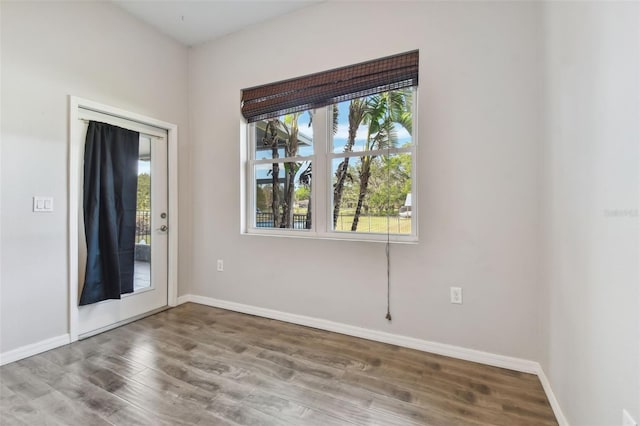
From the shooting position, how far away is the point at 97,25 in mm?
2596

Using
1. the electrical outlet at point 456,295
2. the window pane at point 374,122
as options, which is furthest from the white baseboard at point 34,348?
the electrical outlet at point 456,295

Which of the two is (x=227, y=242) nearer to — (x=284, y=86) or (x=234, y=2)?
(x=284, y=86)

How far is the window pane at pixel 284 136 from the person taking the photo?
2.96 m

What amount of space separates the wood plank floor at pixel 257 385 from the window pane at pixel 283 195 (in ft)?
3.69

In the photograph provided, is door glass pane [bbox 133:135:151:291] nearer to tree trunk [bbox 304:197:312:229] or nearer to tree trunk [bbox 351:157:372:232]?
tree trunk [bbox 304:197:312:229]

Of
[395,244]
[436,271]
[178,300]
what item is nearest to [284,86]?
[395,244]

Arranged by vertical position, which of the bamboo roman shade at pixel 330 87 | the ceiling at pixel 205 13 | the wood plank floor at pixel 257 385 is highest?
the ceiling at pixel 205 13

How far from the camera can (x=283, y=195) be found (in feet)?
10.2

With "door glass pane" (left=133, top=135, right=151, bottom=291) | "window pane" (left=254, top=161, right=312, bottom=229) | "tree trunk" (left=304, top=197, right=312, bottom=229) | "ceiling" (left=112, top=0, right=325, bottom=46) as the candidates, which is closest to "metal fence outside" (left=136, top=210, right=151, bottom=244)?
"door glass pane" (left=133, top=135, right=151, bottom=291)

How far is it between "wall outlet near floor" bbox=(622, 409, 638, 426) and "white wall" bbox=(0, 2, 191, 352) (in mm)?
3371

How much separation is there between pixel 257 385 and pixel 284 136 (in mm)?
2252

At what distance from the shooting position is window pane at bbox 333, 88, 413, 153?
8.20 ft

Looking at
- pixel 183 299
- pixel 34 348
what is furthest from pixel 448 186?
pixel 34 348

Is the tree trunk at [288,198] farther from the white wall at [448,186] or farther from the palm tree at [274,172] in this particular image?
the white wall at [448,186]
